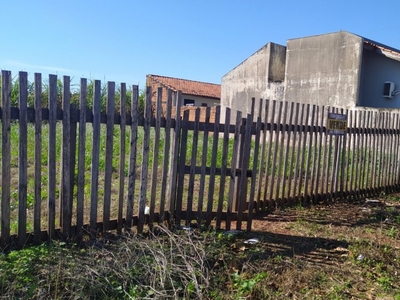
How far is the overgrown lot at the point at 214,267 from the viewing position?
290 centimetres

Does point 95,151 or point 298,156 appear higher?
point 95,151

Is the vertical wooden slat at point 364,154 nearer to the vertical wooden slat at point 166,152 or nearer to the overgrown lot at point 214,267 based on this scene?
the overgrown lot at point 214,267

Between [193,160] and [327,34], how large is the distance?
13752 mm

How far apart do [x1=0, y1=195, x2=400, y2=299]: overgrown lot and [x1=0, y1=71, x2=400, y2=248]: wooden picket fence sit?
0.32 meters

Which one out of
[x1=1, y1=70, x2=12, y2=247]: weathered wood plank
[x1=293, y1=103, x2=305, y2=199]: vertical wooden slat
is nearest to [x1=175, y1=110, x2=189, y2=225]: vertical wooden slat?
[x1=1, y1=70, x2=12, y2=247]: weathered wood plank

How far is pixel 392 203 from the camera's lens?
7.27 metres

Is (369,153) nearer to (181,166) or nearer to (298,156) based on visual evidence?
(298,156)

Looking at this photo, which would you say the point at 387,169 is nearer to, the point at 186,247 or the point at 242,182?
the point at 242,182

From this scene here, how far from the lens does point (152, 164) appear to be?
4.94 meters

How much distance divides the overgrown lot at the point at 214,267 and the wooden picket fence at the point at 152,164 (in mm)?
319

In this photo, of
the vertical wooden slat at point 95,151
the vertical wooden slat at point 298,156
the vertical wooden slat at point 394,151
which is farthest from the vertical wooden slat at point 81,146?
the vertical wooden slat at point 394,151

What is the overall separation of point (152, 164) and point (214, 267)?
189cm

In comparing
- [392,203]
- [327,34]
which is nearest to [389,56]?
[327,34]

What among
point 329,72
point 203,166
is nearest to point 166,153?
point 203,166
